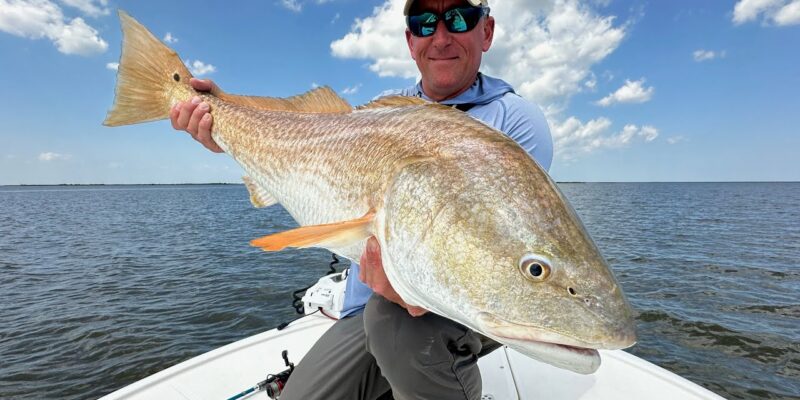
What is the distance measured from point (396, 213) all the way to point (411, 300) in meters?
0.37

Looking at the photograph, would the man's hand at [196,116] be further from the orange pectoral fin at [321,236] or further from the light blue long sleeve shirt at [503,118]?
the orange pectoral fin at [321,236]

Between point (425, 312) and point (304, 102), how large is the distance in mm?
1713

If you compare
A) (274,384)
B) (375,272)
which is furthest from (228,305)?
(375,272)

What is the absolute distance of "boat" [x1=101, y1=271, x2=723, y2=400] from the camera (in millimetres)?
3666

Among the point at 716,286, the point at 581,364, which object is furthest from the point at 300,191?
the point at 716,286

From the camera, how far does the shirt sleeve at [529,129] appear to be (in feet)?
8.68

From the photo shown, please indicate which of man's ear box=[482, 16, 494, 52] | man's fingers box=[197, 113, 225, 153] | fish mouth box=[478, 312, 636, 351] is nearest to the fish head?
fish mouth box=[478, 312, 636, 351]

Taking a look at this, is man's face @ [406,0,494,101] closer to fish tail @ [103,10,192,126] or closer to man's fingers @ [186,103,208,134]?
man's fingers @ [186,103,208,134]

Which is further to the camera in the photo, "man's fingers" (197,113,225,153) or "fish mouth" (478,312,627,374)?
"man's fingers" (197,113,225,153)

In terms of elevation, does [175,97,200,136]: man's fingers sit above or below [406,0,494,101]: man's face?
below

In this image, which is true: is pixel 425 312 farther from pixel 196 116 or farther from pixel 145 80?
pixel 145 80

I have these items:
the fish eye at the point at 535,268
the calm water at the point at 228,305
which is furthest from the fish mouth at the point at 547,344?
the calm water at the point at 228,305

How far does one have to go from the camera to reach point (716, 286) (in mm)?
12797

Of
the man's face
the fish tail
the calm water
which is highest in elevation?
the man's face
